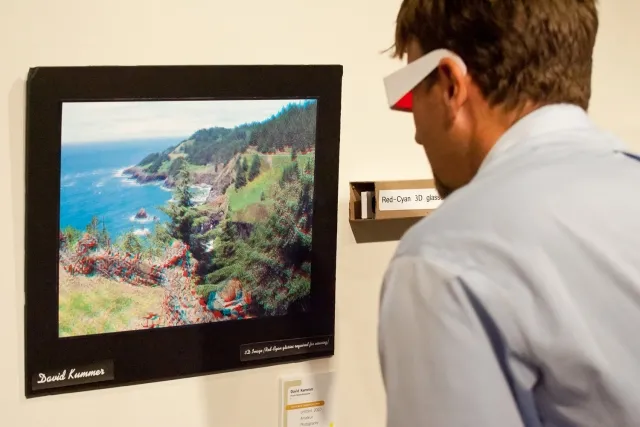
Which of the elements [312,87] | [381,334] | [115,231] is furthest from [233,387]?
[381,334]

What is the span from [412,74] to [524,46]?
135 millimetres

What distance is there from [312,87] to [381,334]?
0.65 metres

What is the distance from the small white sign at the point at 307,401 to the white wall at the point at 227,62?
0.06 ft

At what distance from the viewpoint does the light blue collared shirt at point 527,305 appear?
673mm

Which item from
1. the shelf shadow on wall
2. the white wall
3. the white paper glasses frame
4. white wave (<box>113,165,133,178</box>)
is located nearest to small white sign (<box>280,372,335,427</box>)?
the white wall

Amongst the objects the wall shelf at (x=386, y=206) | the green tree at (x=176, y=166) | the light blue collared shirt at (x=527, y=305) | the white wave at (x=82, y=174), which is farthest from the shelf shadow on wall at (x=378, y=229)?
the light blue collared shirt at (x=527, y=305)

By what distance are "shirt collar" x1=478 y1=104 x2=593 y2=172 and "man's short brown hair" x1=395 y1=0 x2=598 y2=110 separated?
0.03m

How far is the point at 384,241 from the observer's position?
4.71ft

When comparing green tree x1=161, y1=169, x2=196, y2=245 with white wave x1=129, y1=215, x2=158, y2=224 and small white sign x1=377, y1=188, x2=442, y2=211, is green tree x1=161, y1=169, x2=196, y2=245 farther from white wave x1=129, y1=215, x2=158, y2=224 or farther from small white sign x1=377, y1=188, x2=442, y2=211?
small white sign x1=377, y1=188, x2=442, y2=211

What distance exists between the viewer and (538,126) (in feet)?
2.53

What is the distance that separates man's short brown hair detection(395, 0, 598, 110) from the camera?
31.3 inches

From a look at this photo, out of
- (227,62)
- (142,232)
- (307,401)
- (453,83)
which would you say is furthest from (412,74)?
(307,401)

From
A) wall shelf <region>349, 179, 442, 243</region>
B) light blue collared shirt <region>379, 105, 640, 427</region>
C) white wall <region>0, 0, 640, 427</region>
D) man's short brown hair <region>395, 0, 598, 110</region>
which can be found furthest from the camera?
wall shelf <region>349, 179, 442, 243</region>

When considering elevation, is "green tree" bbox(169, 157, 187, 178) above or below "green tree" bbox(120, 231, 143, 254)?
above
